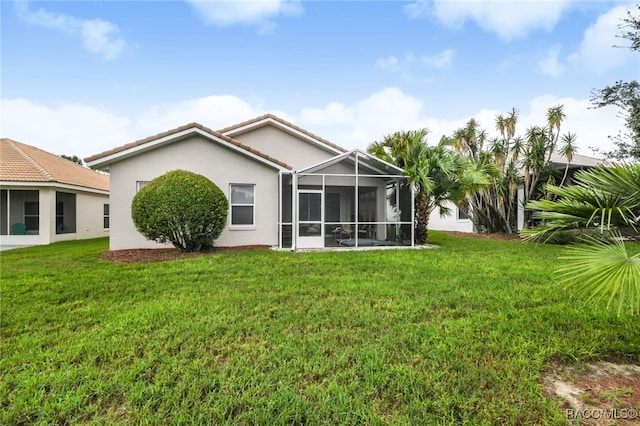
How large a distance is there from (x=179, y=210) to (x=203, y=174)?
3.07m

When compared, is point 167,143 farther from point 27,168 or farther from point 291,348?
point 291,348

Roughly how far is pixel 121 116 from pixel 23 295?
21180 millimetres

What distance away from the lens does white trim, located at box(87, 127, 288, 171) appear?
37.2 feet

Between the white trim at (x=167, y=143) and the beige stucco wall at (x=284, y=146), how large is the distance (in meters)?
3.35

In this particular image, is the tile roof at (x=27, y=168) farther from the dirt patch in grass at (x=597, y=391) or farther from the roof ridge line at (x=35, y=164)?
the dirt patch in grass at (x=597, y=391)

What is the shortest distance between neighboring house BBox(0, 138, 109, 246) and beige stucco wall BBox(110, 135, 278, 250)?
5.44 metres

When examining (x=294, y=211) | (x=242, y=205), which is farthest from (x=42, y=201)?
(x=294, y=211)

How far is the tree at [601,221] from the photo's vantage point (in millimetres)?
2719

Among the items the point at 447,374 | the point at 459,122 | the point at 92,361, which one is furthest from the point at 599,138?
the point at 92,361

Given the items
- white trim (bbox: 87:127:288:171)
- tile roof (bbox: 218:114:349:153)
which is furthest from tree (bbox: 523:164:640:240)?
tile roof (bbox: 218:114:349:153)

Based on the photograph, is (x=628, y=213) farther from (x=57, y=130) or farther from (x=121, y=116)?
(x=57, y=130)

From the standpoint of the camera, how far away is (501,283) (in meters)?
6.59

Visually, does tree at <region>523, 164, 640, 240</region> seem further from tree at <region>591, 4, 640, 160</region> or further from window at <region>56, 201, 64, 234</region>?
window at <region>56, 201, 64, 234</region>

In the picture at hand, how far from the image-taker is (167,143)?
12164mm
